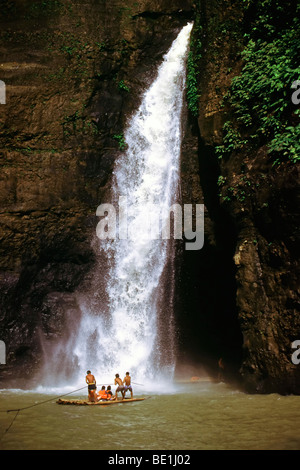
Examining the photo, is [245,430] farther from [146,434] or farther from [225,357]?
[225,357]

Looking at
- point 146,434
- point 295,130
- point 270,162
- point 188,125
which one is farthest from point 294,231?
point 188,125

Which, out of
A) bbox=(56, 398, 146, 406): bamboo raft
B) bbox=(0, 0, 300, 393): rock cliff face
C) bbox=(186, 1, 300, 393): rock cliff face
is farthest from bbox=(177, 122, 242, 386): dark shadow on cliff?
bbox=(56, 398, 146, 406): bamboo raft

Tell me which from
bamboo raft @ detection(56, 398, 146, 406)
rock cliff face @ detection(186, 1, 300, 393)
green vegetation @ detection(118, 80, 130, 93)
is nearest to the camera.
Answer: bamboo raft @ detection(56, 398, 146, 406)

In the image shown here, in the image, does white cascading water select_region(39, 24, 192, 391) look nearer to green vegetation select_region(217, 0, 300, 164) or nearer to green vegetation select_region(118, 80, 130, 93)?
green vegetation select_region(118, 80, 130, 93)

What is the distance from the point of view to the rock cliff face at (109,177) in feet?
33.0

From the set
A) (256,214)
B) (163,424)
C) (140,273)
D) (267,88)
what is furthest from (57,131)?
(163,424)

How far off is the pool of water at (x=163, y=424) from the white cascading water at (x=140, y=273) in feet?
10.2

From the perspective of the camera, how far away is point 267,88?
415 inches

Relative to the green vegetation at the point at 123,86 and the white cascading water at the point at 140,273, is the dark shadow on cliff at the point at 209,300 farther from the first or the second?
the green vegetation at the point at 123,86

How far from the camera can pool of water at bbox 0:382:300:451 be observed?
19.3 ft

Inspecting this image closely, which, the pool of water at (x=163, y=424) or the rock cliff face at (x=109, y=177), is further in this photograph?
the rock cliff face at (x=109, y=177)

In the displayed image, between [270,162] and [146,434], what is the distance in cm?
739

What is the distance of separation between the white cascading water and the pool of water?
311cm

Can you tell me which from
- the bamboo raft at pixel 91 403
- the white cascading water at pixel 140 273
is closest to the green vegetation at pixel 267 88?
the white cascading water at pixel 140 273
